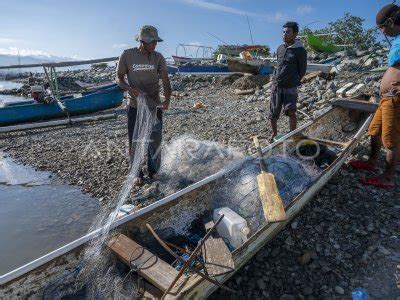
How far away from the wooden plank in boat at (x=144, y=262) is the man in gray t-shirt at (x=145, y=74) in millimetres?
2348

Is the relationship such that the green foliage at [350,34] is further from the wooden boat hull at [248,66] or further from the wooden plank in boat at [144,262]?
the wooden plank in boat at [144,262]

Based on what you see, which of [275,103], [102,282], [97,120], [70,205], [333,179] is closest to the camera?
[102,282]

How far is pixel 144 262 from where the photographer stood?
2883 mm

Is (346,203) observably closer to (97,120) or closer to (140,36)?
(140,36)

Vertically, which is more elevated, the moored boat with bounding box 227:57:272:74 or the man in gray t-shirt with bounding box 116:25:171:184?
the moored boat with bounding box 227:57:272:74

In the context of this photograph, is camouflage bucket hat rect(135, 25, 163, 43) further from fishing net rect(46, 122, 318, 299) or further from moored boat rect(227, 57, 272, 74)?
moored boat rect(227, 57, 272, 74)

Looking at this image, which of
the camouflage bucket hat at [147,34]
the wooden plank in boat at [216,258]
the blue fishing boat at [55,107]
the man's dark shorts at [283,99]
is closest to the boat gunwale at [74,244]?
the wooden plank in boat at [216,258]

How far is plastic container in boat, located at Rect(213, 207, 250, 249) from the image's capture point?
331 centimetres

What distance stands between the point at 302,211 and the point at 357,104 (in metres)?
3.23

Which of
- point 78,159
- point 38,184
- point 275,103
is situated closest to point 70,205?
point 38,184

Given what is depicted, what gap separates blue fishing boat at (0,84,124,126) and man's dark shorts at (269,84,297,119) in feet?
27.7

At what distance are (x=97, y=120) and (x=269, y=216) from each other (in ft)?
31.1

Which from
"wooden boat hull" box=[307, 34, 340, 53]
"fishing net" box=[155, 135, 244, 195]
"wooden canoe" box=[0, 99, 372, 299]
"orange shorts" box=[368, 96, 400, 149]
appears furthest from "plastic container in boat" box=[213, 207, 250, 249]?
"wooden boat hull" box=[307, 34, 340, 53]

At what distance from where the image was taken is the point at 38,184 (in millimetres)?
6492
